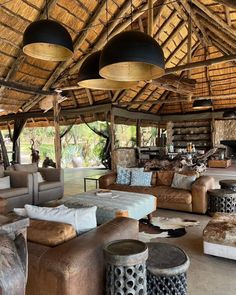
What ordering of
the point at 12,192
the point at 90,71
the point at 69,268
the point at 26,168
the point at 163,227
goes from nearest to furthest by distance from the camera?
the point at 69,268 → the point at 90,71 → the point at 163,227 → the point at 12,192 → the point at 26,168

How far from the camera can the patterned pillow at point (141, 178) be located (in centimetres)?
559

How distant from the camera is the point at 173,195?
5.00 metres

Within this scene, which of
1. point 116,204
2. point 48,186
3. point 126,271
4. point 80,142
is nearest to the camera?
point 126,271

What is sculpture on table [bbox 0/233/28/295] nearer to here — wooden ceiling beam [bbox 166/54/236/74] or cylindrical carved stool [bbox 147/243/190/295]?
cylindrical carved stool [bbox 147/243/190/295]

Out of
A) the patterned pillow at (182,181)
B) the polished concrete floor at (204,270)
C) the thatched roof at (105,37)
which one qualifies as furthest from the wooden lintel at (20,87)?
the polished concrete floor at (204,270)

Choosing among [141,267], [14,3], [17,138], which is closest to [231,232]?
[141,267]

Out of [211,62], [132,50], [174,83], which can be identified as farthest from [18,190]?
[211,62]

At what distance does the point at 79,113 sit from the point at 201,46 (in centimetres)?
581

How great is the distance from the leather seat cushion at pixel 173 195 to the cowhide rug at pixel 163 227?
43cm

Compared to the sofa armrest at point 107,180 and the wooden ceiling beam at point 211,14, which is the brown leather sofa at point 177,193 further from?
the wooden ceiling beam at point 211,14

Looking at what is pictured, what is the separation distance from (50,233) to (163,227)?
2.66 m

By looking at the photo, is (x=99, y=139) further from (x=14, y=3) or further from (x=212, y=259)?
(x=212, y=259)

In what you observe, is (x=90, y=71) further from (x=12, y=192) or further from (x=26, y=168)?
(x=26, y=168)

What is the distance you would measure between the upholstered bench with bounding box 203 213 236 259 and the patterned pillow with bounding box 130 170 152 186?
2.40 meters
